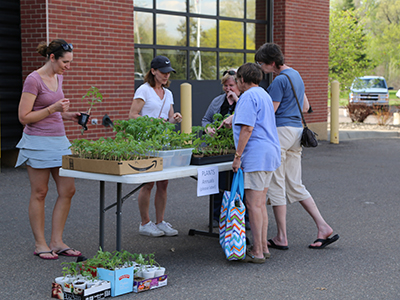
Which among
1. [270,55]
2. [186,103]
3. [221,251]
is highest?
[270,55]

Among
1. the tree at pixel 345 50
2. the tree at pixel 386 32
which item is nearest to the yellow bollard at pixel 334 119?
the tree at pixel 345 50

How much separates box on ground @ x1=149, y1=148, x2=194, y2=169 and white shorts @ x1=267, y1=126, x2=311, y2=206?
98 cm

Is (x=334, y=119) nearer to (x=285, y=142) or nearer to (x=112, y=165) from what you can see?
(x=285, y=142)

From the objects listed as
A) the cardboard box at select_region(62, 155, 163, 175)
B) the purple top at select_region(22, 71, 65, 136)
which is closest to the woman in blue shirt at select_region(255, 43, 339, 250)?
the cardboard box at select_region(62, 155, 163, 175)

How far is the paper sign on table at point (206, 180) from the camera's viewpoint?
4.80 m

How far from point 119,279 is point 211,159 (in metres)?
1.45

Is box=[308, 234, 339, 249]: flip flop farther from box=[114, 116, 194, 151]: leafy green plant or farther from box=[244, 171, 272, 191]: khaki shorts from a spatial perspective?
box=[114, 116, 194, 151]: leafy green plant

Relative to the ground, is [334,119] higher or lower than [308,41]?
lower

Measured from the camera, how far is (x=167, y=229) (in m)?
5.94

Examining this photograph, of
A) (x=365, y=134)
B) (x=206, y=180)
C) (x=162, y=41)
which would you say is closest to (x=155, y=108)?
(x=206, y=180)

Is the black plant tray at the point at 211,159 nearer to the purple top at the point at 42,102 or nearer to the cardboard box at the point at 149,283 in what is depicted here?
the cardboard box at the point at 149,283

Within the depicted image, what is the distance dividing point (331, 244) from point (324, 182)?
371cm

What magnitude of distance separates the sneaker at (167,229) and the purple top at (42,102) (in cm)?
161

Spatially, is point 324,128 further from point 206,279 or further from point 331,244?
point 206,279
